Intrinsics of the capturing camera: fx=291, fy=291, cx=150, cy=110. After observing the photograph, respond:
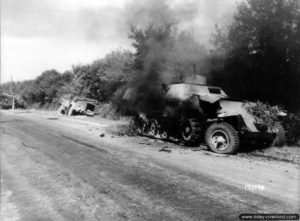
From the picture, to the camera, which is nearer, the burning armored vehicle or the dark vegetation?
the dark vegetation

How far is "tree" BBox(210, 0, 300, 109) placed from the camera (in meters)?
12.1

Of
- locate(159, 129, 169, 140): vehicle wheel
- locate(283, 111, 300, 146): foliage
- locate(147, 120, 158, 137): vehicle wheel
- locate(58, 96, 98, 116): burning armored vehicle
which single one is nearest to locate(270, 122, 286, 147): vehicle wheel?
locate(283, 111, 300, 146): foliage

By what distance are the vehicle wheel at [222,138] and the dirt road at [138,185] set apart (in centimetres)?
42

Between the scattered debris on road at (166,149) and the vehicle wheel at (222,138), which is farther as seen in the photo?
the scattered debris on road at (166,149)

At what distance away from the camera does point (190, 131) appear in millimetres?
10094

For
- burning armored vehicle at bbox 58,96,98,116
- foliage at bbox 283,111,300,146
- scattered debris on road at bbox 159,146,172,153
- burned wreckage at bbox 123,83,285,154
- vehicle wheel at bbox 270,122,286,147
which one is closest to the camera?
burned wreckage at bbox 123,83,285,154

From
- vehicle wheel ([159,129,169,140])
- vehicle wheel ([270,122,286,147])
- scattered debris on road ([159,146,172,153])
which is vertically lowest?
scattered debris on road ([159,146,172,153])

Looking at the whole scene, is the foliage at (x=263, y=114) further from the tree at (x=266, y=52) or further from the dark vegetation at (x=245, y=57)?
the tree at (x=266, y=52)

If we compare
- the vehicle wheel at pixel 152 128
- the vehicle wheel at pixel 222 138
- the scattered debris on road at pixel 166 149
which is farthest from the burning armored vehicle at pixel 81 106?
the vehicle wheel at pixel 222 138

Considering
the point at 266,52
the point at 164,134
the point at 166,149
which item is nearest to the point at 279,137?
the point at 166,149

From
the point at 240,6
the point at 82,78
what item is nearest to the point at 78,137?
the point at 240,6

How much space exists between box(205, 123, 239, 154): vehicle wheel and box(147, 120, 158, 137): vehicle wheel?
2.63 meters

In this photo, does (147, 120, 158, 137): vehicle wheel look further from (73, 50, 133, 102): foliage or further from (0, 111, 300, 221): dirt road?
(73, 50, 133, 102): foliage

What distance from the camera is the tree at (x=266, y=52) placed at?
12078 millimetres
